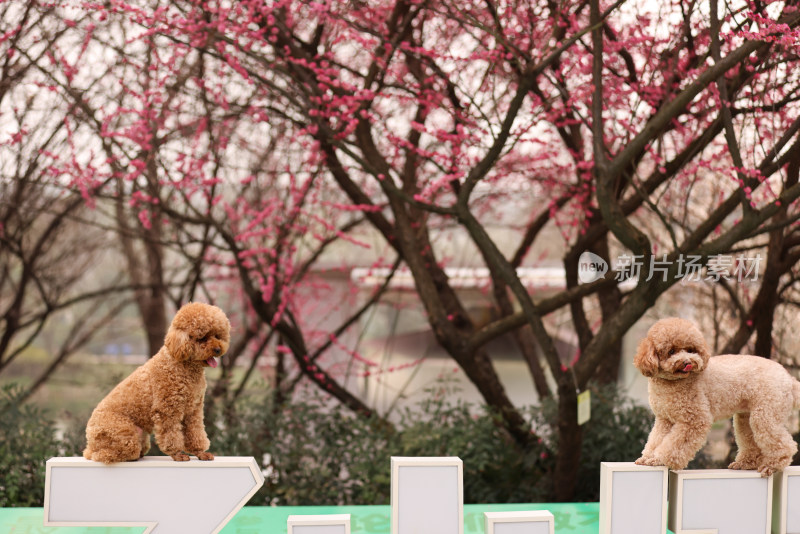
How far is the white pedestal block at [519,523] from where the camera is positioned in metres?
2.22

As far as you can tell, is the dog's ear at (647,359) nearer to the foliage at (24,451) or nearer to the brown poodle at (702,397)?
the brown poodle at (702,397)

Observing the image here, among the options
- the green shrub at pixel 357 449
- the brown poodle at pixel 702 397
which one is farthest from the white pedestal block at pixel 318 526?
the green shrub at pixel 357 449

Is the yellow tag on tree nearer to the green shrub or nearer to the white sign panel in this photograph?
the green shrub

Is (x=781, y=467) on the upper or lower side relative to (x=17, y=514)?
upper

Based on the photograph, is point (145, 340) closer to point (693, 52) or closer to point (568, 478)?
point (568, 478)

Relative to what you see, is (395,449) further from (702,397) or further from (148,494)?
(702,397)

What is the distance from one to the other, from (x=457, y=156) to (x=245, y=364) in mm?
2183

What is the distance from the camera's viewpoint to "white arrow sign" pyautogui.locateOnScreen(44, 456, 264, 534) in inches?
86.5

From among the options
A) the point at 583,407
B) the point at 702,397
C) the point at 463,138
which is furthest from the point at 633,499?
the point at 463,138

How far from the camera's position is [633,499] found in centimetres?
228

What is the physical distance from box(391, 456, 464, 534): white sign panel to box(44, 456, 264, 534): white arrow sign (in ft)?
1.52

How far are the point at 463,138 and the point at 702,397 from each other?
1571 mm

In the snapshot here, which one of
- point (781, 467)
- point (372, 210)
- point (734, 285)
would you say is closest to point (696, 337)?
point (781, 467)

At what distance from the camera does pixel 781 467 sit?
2322 mm
